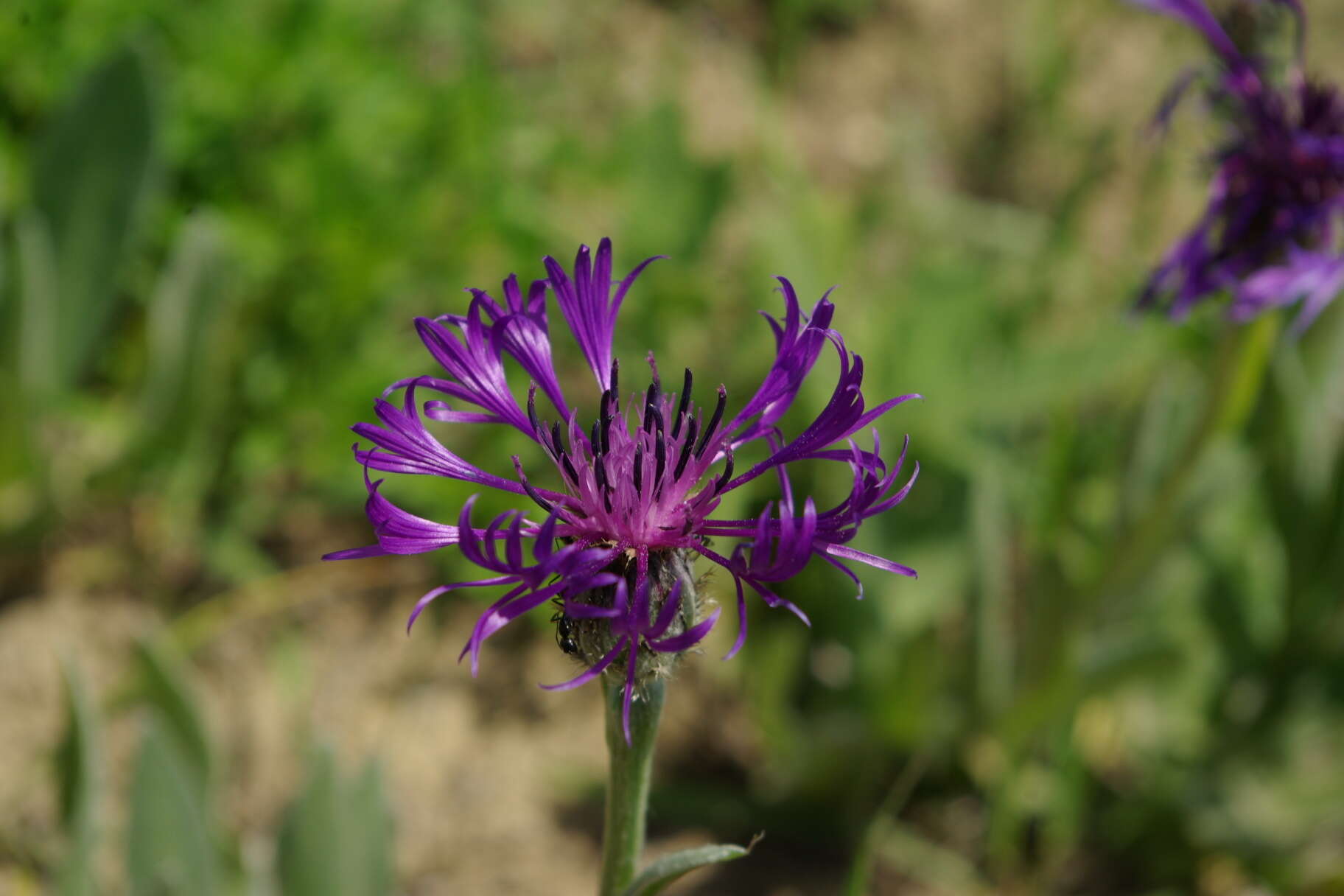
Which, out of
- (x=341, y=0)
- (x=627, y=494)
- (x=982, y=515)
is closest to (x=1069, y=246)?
(x=982, y=515)

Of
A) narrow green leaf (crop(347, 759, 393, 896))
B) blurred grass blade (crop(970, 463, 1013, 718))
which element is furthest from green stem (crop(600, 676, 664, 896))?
blurred grass blade (crop(970, 463, 1013, 718))

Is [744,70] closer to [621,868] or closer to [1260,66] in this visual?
[1260,66]

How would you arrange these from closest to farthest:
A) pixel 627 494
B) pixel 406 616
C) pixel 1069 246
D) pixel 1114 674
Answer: pixel 627 494 → pixel 1114 674 → pixel 406 616 → pixel 1069 246

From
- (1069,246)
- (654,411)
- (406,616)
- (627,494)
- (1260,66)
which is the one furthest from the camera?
(1069,246)

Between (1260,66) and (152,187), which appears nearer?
(1260,66)

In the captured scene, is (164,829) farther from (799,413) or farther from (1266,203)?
(1266,203)

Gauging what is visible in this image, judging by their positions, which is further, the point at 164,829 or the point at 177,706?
the point at 177,706

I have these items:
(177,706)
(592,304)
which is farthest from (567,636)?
(177,706)
